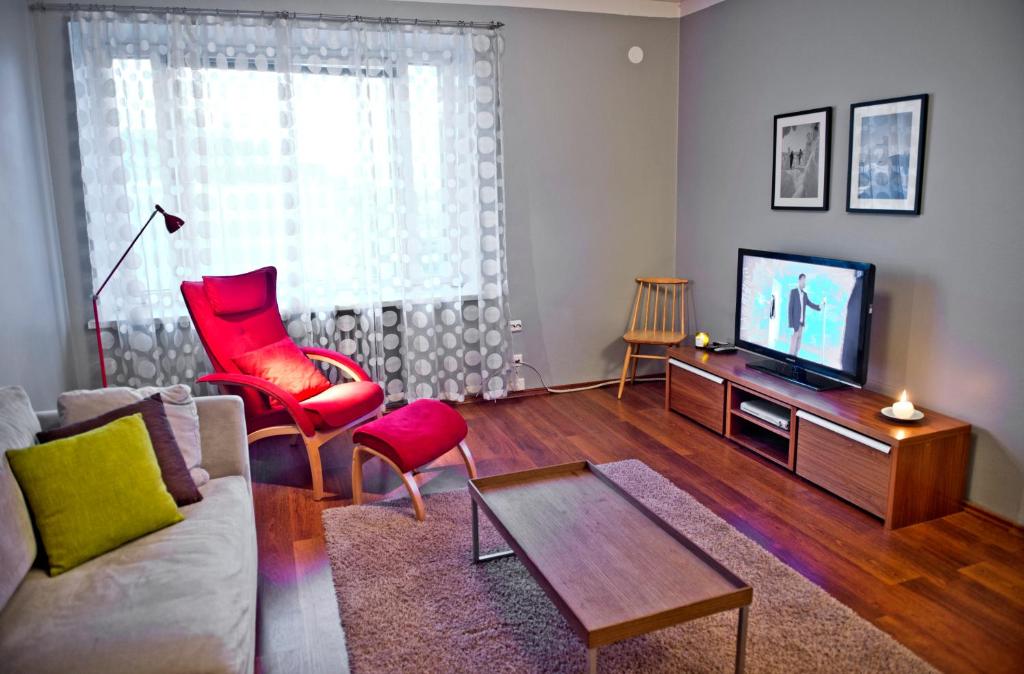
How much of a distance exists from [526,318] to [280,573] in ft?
9.03

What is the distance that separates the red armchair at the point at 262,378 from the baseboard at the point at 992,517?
2881mm

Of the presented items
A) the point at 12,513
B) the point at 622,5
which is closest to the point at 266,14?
the point at 622,5

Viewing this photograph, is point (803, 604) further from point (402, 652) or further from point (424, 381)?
point (424, 381)

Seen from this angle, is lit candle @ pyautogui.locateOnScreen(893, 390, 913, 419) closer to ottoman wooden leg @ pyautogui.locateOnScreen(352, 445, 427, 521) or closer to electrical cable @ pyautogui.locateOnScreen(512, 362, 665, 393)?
ottoman wooden leg @ pyautogui.locateOnScreen(352, 445, 427, 521)

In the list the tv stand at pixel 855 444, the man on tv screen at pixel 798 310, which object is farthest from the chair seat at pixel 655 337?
the man on tv screen at pixel 798 310

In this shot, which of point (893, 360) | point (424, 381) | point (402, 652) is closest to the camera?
point (402, 652)

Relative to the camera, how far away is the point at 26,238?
3.67 meters

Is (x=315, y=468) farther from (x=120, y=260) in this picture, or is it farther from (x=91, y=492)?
Answer: (x=120, y=260)

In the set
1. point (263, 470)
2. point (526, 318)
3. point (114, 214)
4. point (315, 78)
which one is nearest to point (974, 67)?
point (526, 318)

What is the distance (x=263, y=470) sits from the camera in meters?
4.05

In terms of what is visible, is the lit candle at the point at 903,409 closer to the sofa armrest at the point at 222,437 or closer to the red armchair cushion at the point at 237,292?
the sofa armrest at the point at 222,437

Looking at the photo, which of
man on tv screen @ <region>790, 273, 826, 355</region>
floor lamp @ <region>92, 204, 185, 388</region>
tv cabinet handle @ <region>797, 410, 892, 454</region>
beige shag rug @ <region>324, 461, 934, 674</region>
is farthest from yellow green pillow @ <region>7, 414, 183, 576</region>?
man on tv screen @ <region>790, 273, 826, 355</region>

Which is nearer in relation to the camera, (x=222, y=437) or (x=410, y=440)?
(x=222, y=437)

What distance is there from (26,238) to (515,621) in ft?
9.79
